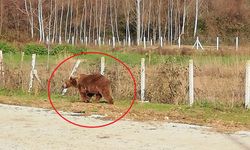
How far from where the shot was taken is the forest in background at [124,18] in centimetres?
5778

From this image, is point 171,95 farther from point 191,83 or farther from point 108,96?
point 108,96

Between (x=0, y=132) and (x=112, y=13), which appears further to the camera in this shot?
(x=112, y=13)

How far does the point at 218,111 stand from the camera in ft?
39.0

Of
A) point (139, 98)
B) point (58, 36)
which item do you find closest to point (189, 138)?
point (139, 98)

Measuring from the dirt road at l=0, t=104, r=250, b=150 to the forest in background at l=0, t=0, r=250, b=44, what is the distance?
46.3 m

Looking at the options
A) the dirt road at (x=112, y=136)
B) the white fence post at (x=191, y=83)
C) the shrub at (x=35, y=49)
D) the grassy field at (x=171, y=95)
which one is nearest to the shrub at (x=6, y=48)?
the shrub at (x=35, y=49)

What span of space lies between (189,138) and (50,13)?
5230 cm

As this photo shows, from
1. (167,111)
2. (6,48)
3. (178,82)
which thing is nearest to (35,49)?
(6,48)

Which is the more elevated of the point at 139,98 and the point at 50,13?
the point at 50,13

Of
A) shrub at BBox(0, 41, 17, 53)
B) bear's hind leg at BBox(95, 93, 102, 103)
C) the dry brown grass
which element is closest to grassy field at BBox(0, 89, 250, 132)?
bear's hind leg at BBox(95, 93, 102, 103)

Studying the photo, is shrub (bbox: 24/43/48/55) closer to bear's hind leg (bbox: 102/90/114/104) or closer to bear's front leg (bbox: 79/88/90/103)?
bear's front leg (bbox: 79/88/90/103)

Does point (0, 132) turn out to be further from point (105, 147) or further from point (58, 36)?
point (58, 36)

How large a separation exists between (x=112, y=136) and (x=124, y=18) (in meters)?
55.8

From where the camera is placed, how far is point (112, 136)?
879cm
